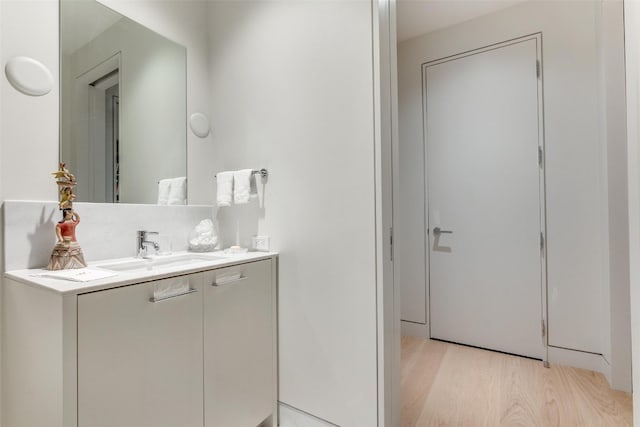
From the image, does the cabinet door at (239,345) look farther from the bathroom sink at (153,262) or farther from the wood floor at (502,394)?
the wood floor at (502,394)

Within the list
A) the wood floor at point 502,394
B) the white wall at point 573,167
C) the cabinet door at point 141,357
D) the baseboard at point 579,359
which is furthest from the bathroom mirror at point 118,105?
the baseboard at point 579,359

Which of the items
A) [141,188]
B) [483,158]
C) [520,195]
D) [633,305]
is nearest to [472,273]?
[520,195]

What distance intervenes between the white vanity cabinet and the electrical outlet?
18 cm

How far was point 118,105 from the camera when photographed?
1532mm

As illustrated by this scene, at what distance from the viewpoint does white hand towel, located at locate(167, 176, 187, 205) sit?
1741mm

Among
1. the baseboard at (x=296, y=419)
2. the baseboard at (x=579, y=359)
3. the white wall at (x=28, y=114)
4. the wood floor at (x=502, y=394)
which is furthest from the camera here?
the baseboard at (x=579, y=359)

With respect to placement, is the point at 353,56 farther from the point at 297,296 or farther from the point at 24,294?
the point at 24,294

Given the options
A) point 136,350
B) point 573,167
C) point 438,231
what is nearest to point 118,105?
point 136,350

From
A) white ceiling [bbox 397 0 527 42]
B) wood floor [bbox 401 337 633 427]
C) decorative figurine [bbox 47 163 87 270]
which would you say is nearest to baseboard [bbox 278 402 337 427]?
wood floor [bbox 401 337 633 427]

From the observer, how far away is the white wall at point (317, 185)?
1.36 m

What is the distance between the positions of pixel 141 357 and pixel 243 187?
92cm

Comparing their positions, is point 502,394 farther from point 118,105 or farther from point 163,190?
point 118,105

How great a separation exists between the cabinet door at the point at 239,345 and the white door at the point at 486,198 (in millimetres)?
1643

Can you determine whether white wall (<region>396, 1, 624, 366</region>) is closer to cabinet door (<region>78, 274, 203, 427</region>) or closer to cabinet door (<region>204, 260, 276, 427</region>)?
cabinet door (<region>204, 260, 276, 427</region>)
